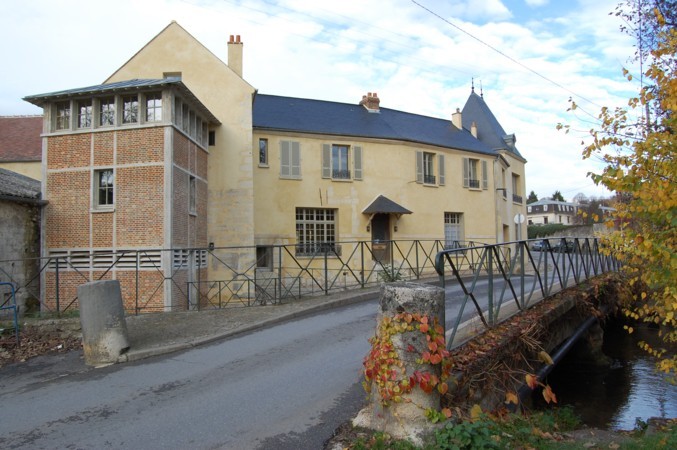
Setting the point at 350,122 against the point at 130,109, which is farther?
the point at 350,122

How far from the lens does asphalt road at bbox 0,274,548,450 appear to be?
4359mm

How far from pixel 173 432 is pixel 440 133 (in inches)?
878

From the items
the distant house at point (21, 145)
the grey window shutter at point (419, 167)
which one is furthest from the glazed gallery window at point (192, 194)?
the grey window shutter at point (419, 167)

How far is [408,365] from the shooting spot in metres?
3.93

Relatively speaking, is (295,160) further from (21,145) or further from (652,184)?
(652,184)

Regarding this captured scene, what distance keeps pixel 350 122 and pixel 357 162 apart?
2.35 m

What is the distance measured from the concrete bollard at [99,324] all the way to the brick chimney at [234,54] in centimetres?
1398

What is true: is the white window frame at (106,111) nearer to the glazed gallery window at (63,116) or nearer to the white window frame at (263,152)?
the glazed gallery window at (63,116)

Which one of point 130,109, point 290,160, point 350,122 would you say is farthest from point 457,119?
Result: point 130,109

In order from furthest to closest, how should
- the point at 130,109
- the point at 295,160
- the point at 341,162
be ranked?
1. the point at 341,162
2. the point at 295,160
3. the point at 130,109

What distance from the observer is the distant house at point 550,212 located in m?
81.9

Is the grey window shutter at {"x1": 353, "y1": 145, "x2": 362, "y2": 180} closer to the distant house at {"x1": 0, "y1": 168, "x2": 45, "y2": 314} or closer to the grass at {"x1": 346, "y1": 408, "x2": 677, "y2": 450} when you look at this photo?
the distant house at {"x1": 0, "y1": 168, "x2": 45, "y2": 314}

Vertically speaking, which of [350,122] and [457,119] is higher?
[457,119]

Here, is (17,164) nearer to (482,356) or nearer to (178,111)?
(178,111)
